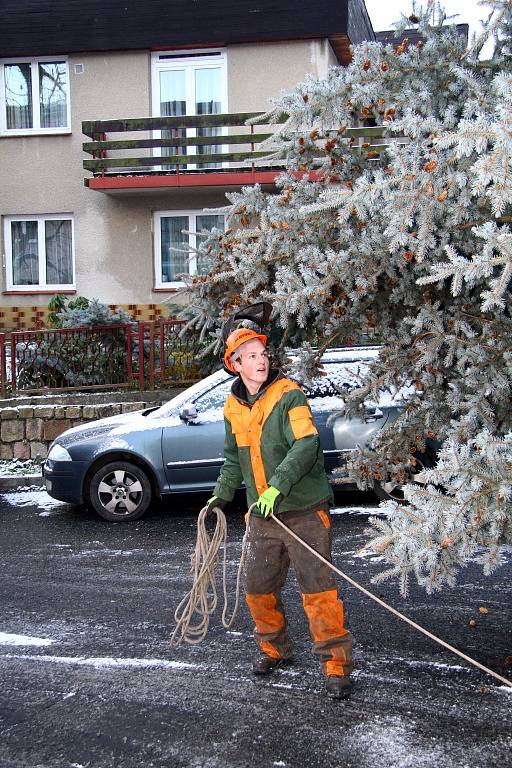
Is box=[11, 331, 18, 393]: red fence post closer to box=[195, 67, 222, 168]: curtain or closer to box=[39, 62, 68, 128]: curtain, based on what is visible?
box=[195, 67, 222, 168]: curtain

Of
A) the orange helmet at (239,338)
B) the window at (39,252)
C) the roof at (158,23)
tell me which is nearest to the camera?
the orange helmet at (239,338)

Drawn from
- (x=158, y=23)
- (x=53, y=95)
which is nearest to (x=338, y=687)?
(x=158, y=23)


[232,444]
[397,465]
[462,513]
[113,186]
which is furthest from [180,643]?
[113,186]

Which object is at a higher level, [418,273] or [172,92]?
[172,92]

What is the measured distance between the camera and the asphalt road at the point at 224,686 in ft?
12.2

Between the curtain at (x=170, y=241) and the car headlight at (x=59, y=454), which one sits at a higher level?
the curtain at (x=170, y=241)

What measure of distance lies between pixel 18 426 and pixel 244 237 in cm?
723

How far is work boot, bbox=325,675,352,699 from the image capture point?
421 cm

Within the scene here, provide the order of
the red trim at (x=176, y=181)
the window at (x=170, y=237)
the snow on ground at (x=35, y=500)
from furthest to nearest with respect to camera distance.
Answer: the window at (x=170, y=237) < the red trim at (x=176, y=181) < the snow on ground at (x=35, y=500)

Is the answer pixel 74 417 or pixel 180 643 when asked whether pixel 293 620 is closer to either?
pixel 180 643

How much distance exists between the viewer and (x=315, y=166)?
5484mm

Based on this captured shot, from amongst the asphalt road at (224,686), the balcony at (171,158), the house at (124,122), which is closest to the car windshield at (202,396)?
the asphalt road at (224,686)

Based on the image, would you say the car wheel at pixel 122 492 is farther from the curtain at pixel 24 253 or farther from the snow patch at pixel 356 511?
the curtain at pixel 24 253

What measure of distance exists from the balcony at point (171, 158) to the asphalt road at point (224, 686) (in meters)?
11.3
